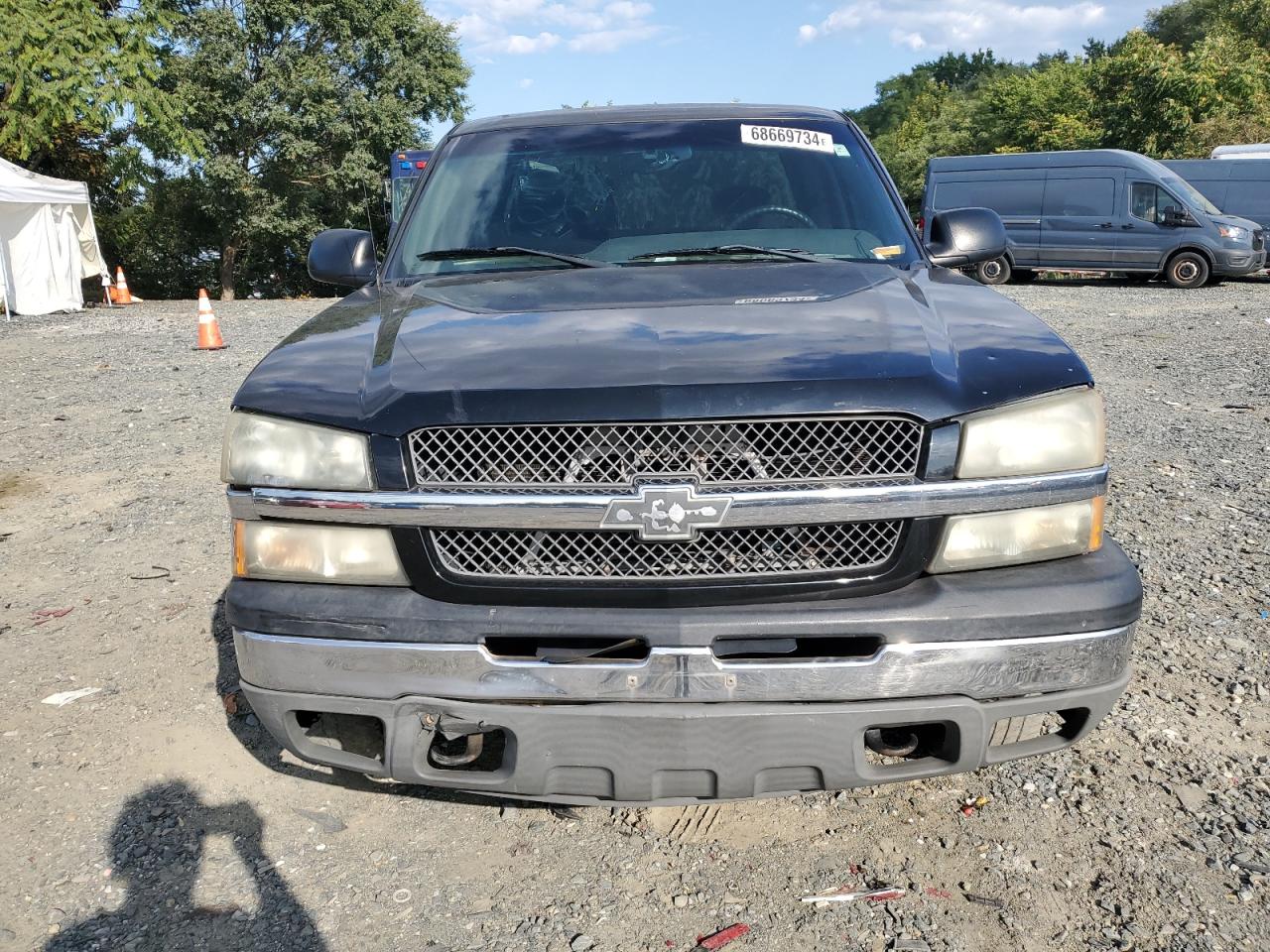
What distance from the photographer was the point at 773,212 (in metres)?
3.60

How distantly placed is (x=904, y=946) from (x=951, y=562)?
2.71ft

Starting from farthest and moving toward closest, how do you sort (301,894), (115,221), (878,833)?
(115,221) → (878,833) → (301,894)

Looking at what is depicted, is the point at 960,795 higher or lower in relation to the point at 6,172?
lower

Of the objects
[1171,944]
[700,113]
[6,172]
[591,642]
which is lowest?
[1171,944]

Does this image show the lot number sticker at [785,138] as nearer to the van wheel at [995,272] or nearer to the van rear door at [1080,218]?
the van rear door at [1080,218]

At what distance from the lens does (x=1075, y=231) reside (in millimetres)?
19281

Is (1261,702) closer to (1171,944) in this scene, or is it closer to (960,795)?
(960,795)

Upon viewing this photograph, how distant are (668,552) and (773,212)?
1770mm

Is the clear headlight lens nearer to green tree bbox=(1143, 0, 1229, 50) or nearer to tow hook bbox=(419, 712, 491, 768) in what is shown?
tow hook bbox=(419, 712, 491, 768)

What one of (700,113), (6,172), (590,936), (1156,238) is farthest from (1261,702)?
(6,172)

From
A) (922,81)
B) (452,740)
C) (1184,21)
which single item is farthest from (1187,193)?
(922,81)

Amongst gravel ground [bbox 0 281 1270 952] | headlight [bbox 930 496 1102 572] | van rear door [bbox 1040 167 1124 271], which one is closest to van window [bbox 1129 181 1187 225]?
van rear door [bbox 1040 167 1124 271]

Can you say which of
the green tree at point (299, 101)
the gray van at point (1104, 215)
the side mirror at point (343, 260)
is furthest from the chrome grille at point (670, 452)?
the green tree at point (299, 101)

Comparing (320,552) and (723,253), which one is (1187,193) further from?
(320,552)
